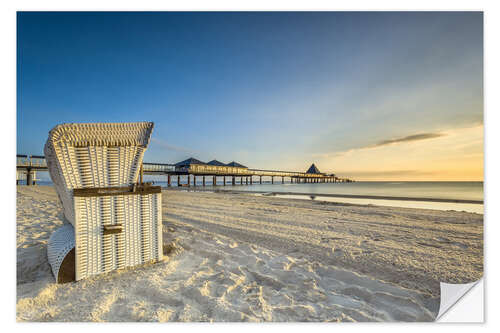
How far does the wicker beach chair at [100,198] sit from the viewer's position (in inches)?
64.7

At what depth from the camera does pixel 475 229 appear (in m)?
3.73

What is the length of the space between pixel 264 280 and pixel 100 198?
161 centimetres

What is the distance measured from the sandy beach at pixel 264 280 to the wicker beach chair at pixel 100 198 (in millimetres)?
161

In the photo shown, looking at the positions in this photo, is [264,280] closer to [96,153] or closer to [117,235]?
[117,235]

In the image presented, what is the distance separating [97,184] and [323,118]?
454 centimetres

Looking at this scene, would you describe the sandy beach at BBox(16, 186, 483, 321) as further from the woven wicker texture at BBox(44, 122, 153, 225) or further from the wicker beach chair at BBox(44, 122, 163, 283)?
the woven wicker texture at BBox(44, 122, 153, 225)

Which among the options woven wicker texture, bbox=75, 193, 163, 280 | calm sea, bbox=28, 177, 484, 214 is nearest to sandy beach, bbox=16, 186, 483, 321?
woven wicker texture, bbox=75, 193, 163, 280

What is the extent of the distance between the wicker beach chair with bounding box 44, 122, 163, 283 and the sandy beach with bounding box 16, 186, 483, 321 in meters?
0.16

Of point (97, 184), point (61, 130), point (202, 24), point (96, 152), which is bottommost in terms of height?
point (97, 184)

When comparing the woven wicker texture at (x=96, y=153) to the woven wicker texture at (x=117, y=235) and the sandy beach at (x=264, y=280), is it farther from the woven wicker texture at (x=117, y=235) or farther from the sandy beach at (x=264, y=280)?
the sandy beach at (x=264, y=280)
